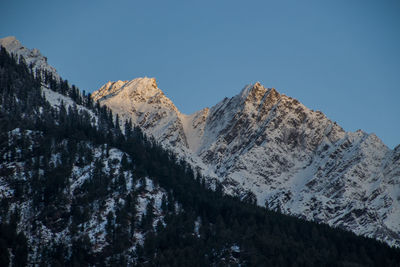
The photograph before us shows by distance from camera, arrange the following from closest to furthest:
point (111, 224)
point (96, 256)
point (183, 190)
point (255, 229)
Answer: point (96, 256), point (111, 224), point (255, 229), point (183, 190)

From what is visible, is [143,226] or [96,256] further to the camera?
[143,226]

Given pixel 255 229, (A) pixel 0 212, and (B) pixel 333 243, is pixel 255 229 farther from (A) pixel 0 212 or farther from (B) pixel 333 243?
(A) pixel 0 212

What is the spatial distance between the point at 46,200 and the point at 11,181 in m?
10.9

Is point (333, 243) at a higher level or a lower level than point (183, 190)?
lower

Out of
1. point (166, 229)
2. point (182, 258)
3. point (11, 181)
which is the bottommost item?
point (182, 258)

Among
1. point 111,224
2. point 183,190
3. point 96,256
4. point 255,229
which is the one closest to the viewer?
point 96,256

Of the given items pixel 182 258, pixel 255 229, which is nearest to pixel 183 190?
pixel 255 229

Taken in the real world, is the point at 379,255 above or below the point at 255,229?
below

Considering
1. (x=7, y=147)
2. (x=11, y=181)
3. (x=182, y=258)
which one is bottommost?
(x=182, y=258)

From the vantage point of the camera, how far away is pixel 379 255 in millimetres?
179375

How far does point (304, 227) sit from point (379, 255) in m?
22.9

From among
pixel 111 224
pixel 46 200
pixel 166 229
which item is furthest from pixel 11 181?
pixel 166 229

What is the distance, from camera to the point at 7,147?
189875 millimetres

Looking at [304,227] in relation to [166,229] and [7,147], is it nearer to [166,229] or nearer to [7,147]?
[166,229]
